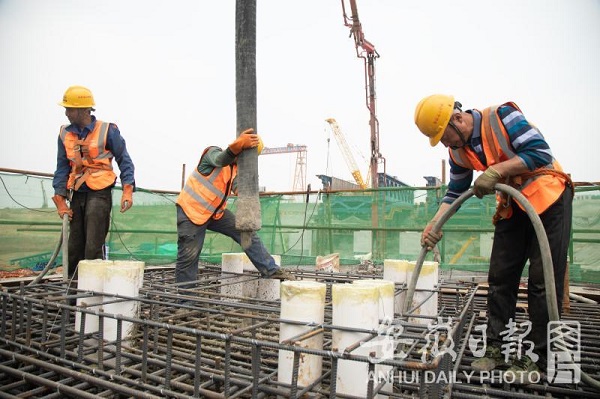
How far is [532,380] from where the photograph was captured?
2.27 metres

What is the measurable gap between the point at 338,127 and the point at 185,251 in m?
44.7

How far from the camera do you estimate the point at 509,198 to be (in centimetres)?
258

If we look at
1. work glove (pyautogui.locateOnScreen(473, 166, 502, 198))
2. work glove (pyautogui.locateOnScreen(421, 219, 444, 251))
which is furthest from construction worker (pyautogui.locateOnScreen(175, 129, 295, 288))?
work glove (pyautogui.locateOnScreen(473, 166, 502, 198))

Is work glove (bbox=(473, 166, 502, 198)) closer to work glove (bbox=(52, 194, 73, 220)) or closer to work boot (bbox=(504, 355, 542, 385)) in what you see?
work boot (bbox=(504, 355, 542, 385))

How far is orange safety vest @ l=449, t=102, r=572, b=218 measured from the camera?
2.42 meters

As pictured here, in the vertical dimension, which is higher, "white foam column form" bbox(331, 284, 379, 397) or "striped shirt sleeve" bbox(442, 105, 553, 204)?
"striped shirt sleeve" bbox(442, 105, 553, 204)

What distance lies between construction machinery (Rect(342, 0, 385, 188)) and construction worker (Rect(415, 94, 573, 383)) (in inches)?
891

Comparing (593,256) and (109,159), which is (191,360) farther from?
(593,256)

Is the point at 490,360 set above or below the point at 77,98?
below

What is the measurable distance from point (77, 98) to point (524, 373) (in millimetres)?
4391

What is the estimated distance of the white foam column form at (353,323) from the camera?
1958 mm

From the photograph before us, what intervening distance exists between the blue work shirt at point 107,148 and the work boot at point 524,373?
379 centimetres

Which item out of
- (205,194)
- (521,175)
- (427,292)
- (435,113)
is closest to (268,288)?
(205,194)

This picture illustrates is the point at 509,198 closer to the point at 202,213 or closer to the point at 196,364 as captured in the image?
the point at 196,364
